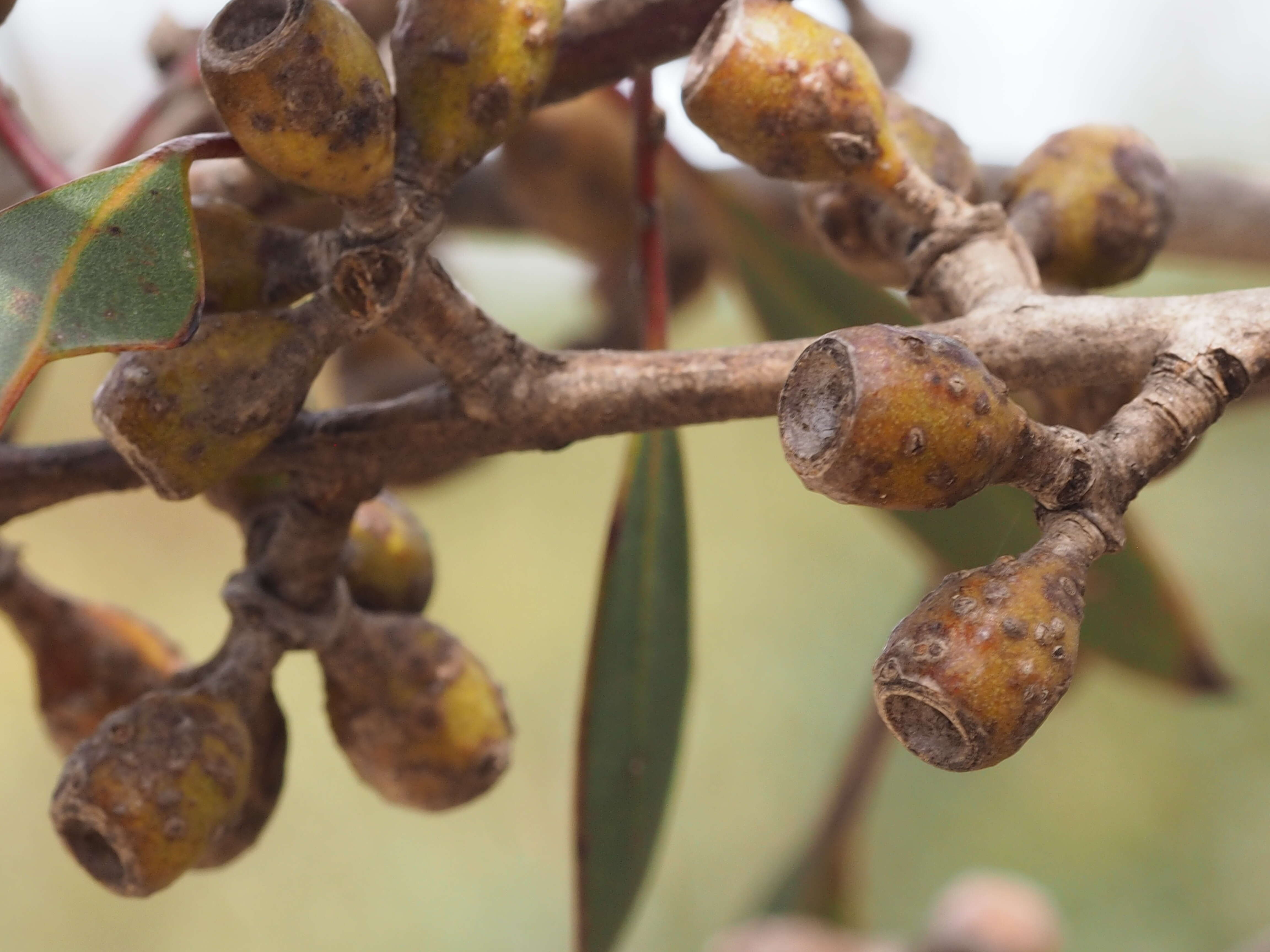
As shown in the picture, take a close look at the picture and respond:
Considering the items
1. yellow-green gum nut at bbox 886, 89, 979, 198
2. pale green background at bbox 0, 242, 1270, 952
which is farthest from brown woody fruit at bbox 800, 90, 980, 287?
pale green background at bbox 0, 242, 1270, 952

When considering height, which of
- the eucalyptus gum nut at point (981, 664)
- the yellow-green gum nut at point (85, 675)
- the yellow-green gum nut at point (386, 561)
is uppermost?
the eucalyptus gum nut at point (981, 664)

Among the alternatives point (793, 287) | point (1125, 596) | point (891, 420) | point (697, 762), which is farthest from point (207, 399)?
point (697, 762)

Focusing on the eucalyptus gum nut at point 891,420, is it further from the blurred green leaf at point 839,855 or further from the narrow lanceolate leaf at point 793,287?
the blurred green leaf at point 839,855

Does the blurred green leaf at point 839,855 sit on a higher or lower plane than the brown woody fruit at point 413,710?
lower

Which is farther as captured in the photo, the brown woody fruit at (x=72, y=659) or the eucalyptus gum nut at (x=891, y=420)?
the brown woody fruit at (x=72, y=659)

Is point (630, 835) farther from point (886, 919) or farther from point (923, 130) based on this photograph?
point (886, 919)

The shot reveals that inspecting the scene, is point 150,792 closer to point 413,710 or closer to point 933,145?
point 413,710

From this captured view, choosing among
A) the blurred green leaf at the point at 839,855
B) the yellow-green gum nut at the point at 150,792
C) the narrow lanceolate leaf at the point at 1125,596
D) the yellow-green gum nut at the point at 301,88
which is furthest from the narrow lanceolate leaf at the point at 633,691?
the blurred green leaf at the point at 839,855
